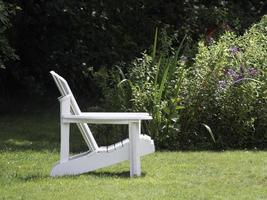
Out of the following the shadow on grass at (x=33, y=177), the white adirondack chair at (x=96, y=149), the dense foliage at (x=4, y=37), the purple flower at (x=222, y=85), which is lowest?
the shadow on grass at (x=33, y=177)

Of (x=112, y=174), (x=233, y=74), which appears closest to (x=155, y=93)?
(x=233, y=74)

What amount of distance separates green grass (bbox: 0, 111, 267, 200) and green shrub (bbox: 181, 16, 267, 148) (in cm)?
52

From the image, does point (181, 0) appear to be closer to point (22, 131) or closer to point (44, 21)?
point (44, 21)

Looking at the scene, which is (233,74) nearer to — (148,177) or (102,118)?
(148,177)

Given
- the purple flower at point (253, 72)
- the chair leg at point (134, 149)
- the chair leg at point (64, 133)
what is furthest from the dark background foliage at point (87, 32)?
the chair leg at point (134, 149)

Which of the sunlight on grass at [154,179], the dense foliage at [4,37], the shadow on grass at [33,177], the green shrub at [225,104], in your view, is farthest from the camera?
the dense foliage at [4,37]

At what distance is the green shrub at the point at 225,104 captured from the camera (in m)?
8.80

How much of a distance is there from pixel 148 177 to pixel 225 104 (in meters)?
2.54

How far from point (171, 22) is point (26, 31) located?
3.10m

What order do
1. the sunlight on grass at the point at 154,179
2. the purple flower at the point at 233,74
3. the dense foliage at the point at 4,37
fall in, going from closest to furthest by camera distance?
1. the sunlight on grass at the point at 154,179
2. the purple flower at the point at 233,74
3. the dense foliage at the point at 4,37

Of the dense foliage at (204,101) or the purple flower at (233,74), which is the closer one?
the dense foliage at (204,101)

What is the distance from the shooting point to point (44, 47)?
13297 millimetres

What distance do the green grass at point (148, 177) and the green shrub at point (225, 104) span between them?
1.69 feet

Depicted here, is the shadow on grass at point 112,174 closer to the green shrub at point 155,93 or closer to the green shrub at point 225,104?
the green shrub at point 155,93
